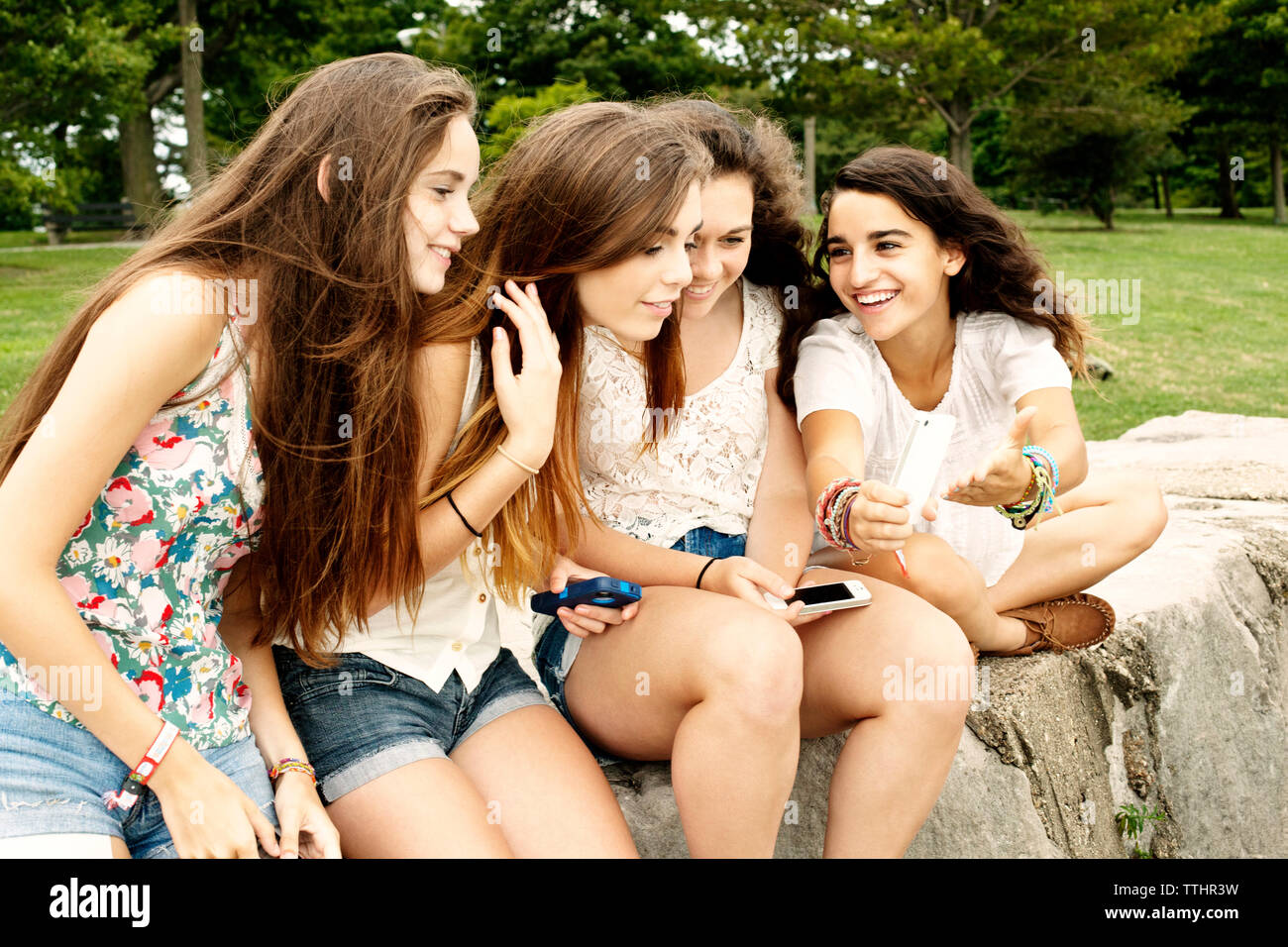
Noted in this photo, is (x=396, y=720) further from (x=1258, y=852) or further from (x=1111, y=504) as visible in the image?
(x=1258, y=852)

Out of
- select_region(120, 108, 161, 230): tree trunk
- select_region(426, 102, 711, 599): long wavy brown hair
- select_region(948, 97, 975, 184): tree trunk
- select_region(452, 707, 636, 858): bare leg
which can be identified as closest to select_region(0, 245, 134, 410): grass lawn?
select_region(426, 102, 711, 599): long wavy brown hair

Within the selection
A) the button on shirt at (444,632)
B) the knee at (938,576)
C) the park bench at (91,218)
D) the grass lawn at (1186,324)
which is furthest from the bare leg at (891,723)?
the park bench at (91,218)

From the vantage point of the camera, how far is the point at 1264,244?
2081 cm

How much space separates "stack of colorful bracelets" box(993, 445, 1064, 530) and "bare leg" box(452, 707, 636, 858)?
44.9 inches

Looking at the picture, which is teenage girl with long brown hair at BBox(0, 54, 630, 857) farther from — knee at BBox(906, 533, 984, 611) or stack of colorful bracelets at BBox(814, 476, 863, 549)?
knee at BBox(906, 533, 984, 611)

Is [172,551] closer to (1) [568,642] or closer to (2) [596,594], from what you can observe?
(2) [596,594]

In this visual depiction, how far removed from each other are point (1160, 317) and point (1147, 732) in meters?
10.9

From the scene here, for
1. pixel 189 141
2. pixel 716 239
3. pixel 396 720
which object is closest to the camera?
pixel 396 720

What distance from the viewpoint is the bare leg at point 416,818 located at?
225cm

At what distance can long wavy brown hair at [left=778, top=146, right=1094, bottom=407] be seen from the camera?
3.04m

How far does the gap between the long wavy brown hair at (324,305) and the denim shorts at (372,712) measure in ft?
0.71

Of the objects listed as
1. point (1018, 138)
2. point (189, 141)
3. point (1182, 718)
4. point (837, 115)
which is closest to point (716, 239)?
point (1182, 718)

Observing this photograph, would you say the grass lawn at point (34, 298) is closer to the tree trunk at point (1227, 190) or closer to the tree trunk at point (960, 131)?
the tree trunk at point (960, 131)

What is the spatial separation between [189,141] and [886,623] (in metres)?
18.2
